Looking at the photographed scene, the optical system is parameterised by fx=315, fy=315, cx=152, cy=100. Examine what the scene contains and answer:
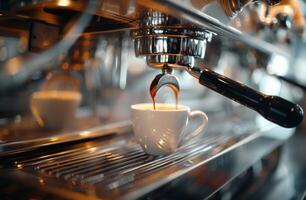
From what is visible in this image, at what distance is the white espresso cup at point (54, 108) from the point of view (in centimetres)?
51

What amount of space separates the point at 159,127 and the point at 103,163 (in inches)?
3.6

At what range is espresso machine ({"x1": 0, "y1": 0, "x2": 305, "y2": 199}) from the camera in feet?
1.15

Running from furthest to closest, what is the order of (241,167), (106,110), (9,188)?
(106,110)
(241,167)
(9,188)

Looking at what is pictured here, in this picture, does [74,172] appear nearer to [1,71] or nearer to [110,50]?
[1,71]

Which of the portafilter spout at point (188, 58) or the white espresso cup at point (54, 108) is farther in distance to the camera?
the white espresso cup at point (54, 108)

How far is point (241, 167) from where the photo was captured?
0.55 metres

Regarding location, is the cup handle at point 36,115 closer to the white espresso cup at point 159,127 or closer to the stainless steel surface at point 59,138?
the stainless steel surface at point 59,138

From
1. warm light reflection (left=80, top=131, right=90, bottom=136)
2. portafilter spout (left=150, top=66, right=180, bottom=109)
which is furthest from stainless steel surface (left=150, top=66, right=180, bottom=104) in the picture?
warm light reflection (left=80, top=131, right=90, bottom=136)

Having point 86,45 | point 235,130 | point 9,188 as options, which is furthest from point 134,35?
point 235,130

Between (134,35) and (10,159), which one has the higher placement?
(134,35)

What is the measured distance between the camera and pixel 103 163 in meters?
0.42

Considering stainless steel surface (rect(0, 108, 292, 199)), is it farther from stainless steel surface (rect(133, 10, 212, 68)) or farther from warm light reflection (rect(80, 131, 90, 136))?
stainless steel surface (rect(133, 10, 212, 68))

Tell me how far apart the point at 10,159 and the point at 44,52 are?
0.59ft

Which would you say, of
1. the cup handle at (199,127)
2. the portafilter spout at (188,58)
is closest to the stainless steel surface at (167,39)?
the portafilter spout at (188,58)
